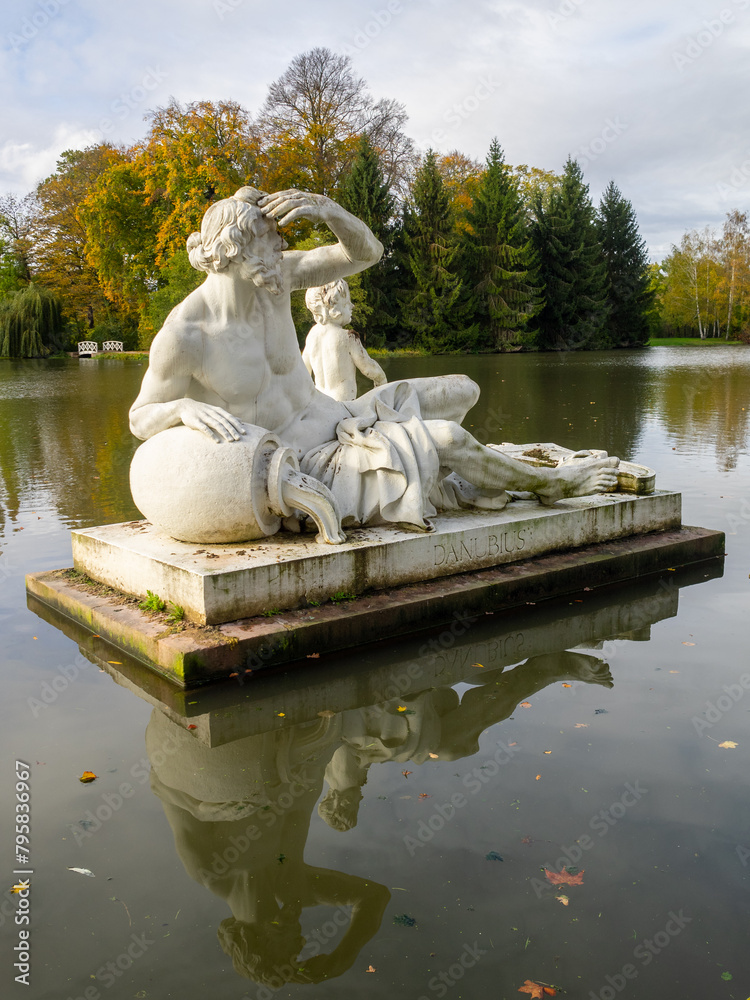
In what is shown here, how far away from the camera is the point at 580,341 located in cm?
5034

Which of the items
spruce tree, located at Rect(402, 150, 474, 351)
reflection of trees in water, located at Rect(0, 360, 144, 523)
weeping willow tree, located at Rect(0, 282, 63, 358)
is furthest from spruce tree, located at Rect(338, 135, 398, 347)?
reflection of trees in water, located at Rect(0, 360, 144, 523)

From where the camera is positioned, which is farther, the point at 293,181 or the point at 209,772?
the point at 293,181

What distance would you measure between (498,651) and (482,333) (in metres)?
42.9

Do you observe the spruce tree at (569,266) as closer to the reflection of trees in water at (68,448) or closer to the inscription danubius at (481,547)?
the reflection of trees in water at (68,448)

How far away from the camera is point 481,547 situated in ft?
17.2

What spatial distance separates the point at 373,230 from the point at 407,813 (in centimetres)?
4037

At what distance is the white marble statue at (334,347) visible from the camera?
7.99 metres

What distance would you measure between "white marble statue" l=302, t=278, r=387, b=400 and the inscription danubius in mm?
2962

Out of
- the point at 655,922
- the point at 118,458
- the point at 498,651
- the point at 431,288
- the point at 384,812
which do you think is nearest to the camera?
the point at 655,922

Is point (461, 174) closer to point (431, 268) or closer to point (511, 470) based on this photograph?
point (431, 268)

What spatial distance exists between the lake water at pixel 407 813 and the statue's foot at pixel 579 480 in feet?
2.28

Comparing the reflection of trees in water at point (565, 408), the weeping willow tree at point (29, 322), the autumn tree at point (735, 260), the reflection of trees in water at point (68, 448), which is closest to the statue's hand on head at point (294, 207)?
the reflection of trees in water at point (68, 448)

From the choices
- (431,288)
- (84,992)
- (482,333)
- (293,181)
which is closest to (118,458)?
(84,992)

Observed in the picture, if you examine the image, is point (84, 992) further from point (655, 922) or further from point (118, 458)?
point (118, 458)
